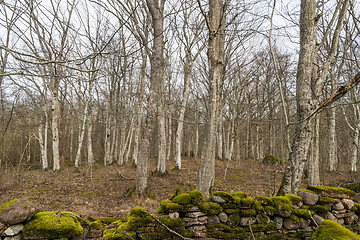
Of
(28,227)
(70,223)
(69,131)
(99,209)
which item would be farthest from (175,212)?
(69,131)

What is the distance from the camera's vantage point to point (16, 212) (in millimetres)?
2916

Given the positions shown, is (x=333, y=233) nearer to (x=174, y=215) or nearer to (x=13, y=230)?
(x=174, y=215)

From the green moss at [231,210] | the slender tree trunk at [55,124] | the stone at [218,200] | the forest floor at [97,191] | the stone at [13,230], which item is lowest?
the forest floor at [97,191]

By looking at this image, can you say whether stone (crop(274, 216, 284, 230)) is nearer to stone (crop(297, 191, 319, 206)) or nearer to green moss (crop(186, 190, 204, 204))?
stone (crop(297, 191, 319, 206))

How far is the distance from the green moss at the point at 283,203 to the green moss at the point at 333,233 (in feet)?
2.68

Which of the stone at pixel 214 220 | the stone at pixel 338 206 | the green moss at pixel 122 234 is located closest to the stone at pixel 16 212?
the green moss at pixel 122 234

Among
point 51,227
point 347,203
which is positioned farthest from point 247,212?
point 51,227

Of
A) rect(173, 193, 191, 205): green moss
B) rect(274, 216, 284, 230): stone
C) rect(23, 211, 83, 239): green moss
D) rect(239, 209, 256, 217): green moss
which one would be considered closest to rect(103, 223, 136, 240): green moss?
rect(23, 211, 83, 239): green moss

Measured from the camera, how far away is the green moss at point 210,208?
3447 mm

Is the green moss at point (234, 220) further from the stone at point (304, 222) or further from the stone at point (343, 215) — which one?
the stone at point (343, 215)

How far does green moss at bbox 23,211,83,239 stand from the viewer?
3.00 metres

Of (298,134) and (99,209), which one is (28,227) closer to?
(99,209)

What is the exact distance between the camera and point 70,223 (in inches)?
130

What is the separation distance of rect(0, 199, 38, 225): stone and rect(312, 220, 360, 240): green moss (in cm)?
438
